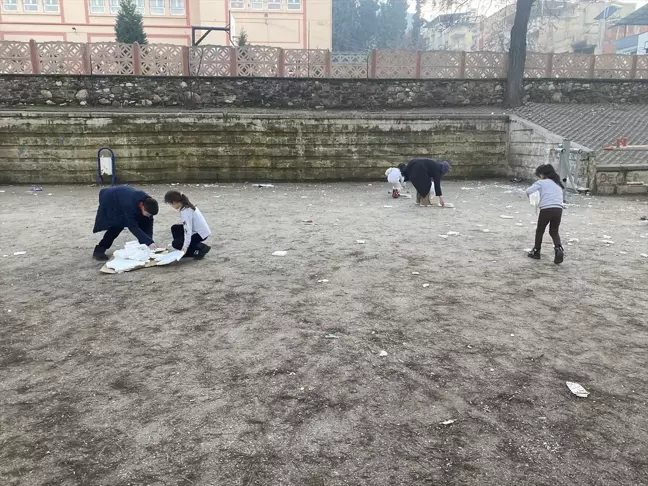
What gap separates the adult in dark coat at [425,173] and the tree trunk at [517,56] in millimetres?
8578

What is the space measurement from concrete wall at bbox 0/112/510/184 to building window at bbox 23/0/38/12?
826 inches

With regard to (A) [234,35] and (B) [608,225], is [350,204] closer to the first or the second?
(B) [608,225]

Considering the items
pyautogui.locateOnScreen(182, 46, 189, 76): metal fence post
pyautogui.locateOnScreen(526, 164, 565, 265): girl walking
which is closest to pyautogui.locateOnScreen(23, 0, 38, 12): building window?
pyautogui.locateOnScreen(182, 46, 189, 76): metal fence post

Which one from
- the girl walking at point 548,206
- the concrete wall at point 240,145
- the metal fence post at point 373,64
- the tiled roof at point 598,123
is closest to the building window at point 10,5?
the concrete wall at point 240,145

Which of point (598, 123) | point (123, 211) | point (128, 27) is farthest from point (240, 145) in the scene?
point (128, 27)

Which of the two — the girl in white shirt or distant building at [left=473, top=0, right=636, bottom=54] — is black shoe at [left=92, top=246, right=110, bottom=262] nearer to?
the girl in white shirt

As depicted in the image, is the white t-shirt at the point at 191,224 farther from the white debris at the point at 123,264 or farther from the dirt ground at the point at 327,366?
the white debris at the point at 123,264

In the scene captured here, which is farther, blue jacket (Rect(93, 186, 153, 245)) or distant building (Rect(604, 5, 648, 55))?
distant building (Rect(604, 5, 648, 55))

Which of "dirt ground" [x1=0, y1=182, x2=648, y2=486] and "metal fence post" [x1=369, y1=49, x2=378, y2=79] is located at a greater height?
"metal fence post" [x1=369, y1=49, x2=378, y2=79]

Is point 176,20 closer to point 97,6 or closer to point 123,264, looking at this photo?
point 97,6

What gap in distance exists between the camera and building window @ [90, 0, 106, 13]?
1133 inches

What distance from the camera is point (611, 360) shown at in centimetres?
332

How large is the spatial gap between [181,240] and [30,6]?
1199 inches

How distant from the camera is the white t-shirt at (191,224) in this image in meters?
5.55
